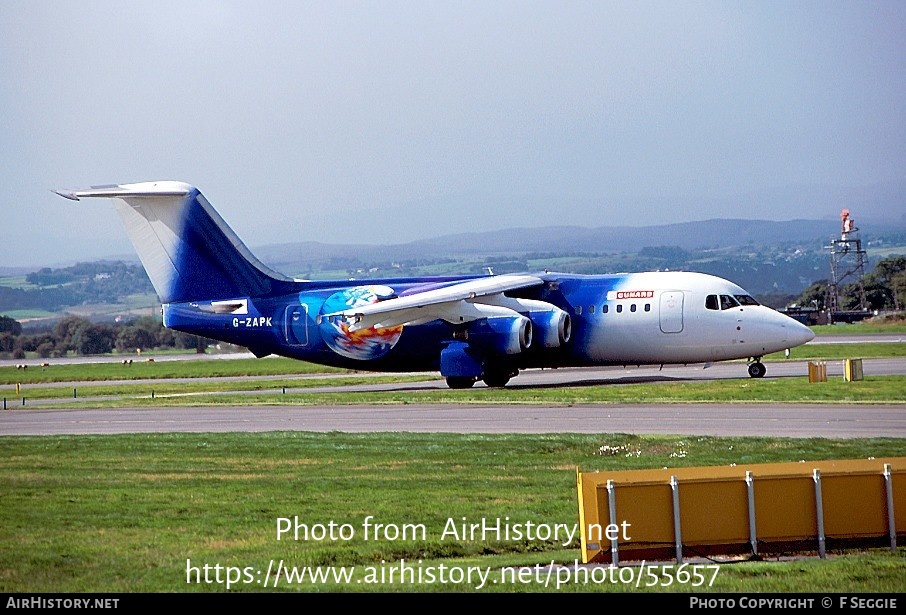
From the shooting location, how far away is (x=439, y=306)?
4166 centimetres

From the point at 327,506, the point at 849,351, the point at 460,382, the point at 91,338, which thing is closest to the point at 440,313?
the point at 460,382

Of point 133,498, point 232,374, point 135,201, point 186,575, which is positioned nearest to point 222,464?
point 133,498

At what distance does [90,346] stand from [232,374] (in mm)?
52816

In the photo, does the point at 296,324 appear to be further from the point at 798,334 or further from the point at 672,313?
the point at 798,334

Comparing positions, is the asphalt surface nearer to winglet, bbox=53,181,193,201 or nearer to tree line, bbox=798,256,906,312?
winglet, bbox=53,181,193,201

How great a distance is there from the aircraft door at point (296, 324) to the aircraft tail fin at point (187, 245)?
1.29 metres

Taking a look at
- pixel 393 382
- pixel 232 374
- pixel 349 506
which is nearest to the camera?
pixel 349 506

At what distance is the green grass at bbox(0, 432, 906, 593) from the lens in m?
13.3

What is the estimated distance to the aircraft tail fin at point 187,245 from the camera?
4491cm

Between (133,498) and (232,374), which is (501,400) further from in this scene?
(232,374)

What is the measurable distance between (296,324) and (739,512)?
3225 centimetres

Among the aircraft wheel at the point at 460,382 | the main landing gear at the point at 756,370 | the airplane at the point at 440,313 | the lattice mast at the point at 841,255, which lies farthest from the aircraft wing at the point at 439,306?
the lattice mast at the point at 841,255

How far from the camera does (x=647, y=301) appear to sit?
133 ft

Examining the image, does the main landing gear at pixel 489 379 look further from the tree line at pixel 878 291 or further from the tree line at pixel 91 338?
the tree line at pixel 878 291
